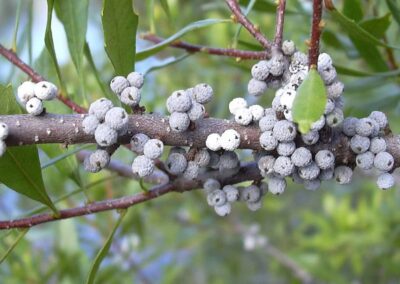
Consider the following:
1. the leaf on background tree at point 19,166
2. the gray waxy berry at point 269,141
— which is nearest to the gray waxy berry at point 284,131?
the gray waxy berry at point 269,141

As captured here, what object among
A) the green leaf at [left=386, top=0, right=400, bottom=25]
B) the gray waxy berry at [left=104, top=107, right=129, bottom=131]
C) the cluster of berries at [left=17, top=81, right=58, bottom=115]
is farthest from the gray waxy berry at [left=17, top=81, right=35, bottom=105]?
the green leaf at [left=386, top=0, right=400, bottom=25]

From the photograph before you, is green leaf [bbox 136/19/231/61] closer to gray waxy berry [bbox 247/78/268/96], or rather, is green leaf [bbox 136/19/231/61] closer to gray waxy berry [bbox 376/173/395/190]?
gray waxy berry [bbox 247/78/268/96]

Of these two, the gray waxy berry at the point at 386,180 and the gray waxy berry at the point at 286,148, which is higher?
the gray waxy berry at the point at 286,148

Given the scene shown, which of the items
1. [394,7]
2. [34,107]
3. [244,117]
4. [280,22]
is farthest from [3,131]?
Result: [394,7]

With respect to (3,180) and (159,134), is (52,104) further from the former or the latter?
(159,134)

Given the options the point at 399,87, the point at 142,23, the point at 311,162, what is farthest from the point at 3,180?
the point at 142,23

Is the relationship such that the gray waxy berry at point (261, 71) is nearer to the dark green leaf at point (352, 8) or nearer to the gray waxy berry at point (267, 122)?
the gray waxy berry at point (267, 122)

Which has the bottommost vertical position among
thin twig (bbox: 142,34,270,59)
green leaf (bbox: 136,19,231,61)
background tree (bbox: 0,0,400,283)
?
background tree (bbox: 0,0,400,283)
